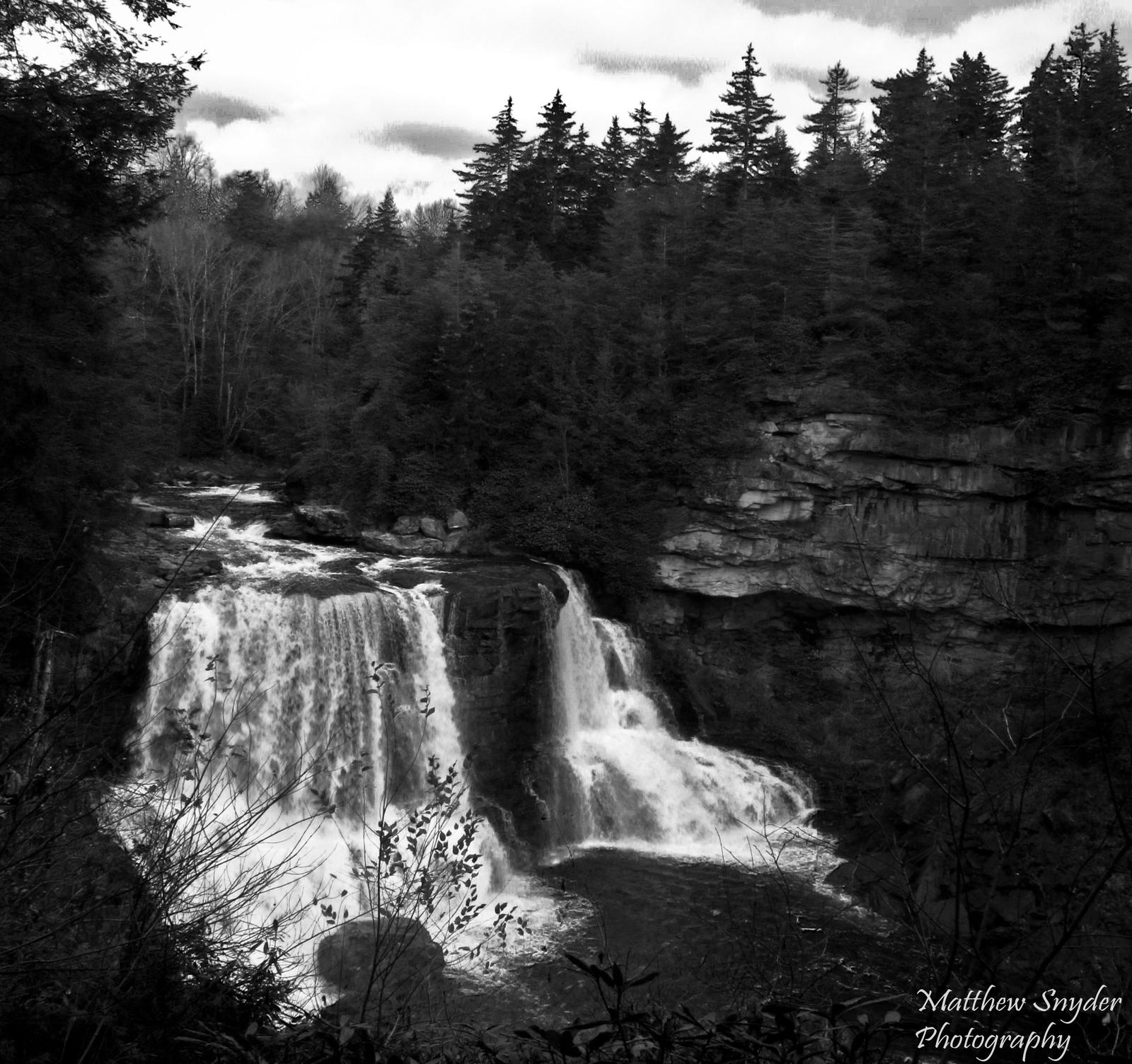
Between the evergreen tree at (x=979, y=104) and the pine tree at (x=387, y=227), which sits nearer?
the evergreen tree at (x=979, y=104)

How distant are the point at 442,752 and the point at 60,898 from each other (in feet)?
37.1

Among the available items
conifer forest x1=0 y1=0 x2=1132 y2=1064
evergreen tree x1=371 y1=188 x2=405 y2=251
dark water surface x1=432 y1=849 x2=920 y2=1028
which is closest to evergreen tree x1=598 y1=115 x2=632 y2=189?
conifer forest x1=0 y1=0 x2=1132 y2=1064

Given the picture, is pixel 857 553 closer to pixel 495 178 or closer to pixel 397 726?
pixel 397 726

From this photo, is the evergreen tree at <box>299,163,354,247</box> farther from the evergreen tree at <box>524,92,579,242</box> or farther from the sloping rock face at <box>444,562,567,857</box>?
the sloping rock face at <box>444,562,567,857</box>

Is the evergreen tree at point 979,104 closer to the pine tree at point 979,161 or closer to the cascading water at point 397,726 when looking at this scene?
the pine tree at point 979,161

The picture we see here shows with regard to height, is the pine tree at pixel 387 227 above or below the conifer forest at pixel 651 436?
above

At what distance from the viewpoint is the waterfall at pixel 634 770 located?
16.4 m

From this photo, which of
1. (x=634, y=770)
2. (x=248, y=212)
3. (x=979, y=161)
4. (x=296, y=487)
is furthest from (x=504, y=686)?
(x=248, y=212)

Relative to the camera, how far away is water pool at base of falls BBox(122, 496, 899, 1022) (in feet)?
37.8

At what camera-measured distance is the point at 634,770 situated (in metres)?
17.5

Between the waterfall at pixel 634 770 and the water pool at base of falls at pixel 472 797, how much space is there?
0.15ft

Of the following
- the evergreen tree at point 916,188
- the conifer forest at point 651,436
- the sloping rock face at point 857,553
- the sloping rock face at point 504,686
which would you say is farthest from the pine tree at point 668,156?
the sloping rock face at point 504,686

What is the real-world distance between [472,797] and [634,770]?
3799 mm

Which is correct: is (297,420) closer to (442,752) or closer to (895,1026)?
(442,752)
